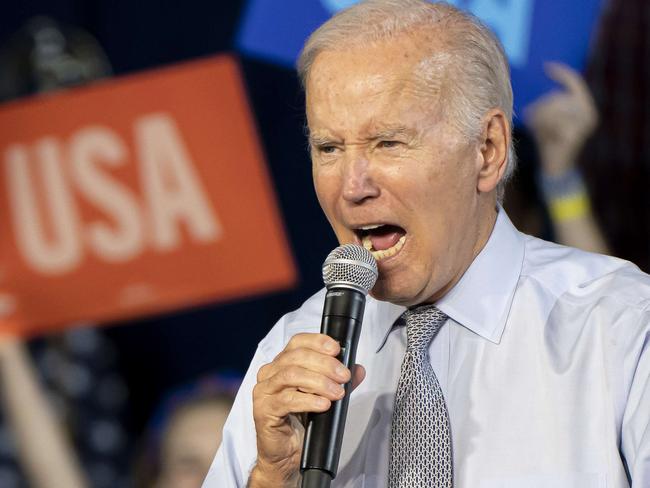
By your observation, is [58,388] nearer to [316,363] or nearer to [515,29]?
[515,29]

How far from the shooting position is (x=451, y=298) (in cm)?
160

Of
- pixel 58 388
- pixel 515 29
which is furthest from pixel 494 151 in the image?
pixel 58 388

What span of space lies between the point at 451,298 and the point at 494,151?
218 mm

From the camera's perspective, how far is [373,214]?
4.90 ft

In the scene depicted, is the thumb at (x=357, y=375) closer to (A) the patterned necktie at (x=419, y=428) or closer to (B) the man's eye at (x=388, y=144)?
(A) the patterned necktie at (x=419, y=428)

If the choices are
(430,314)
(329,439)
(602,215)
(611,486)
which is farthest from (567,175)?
(329,439)

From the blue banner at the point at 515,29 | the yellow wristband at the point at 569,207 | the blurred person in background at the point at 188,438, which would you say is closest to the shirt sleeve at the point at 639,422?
the blue banner at the point at 515,29

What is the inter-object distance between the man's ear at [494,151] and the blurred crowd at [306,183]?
3.45 ft

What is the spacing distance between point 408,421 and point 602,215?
2106mm

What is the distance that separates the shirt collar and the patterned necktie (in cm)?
7

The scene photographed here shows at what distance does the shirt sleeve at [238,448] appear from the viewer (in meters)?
1.62

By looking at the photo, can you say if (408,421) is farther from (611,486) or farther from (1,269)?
(1,269)

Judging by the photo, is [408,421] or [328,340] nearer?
[328,340]

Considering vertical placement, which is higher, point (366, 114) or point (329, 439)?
point (366, 114)
